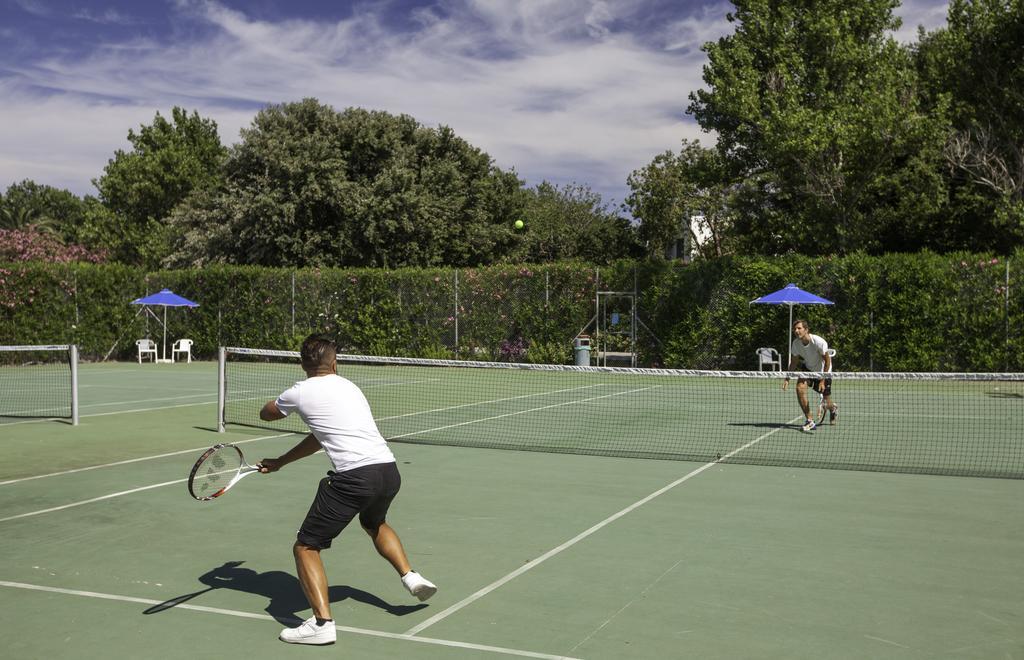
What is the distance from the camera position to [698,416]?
54.1 feet

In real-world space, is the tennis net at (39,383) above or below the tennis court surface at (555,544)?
Answer: above

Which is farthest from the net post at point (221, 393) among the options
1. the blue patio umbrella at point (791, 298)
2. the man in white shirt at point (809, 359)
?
the blue patio umbrella at point (791, 298)

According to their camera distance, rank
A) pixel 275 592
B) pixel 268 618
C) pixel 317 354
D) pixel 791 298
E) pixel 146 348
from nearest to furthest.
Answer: pixel 317 354 → pixel 268 618 → pixel 275 592 → pixel 791 298 → pixel 146 348

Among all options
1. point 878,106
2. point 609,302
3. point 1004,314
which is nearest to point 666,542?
point 1004,314

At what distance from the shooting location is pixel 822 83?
28781 millimetres

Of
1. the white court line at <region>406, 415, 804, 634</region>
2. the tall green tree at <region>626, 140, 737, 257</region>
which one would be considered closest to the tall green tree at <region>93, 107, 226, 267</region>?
the tall green tree at <region>626, 140, 737, 257</region>

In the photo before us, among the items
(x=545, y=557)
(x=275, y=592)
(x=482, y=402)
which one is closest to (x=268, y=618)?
(x=275, y=592)

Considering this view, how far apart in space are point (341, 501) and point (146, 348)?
94.7ft

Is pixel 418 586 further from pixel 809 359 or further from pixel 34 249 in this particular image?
pixel 34 249

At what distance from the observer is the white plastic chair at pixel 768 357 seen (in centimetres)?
2527

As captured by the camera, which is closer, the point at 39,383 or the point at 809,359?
the point at 809,359

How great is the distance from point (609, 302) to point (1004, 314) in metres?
10.5

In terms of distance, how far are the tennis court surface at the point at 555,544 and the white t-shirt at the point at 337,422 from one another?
1.00 metres

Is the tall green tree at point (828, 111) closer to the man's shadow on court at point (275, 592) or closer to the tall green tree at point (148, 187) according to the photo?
the man's shadow on court at point (275, 592)
